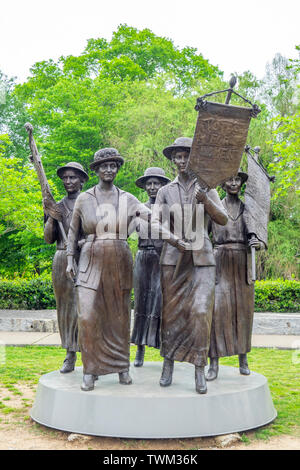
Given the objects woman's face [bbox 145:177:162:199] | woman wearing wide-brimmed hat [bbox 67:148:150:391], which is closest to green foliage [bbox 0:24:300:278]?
woman's face [bbox 145:177:162:199]

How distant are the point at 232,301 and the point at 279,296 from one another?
9.17m

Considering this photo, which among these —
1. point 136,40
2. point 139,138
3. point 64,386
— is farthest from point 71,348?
point 136,40

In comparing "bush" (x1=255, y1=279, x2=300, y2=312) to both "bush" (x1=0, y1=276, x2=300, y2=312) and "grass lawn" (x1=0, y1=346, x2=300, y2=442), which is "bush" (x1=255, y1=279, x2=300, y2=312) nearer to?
"bush" (x1=0, y1=276, x2=300, y2=312)

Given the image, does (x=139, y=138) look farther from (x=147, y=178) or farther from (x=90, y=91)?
(x=147, y=178)

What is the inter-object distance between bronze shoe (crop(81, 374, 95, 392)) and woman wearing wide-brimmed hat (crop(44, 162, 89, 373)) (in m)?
1.05

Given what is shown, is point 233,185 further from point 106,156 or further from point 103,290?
point 103,290

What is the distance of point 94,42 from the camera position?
29.4 m

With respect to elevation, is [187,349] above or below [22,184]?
below

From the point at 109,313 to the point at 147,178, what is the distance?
7.69ft

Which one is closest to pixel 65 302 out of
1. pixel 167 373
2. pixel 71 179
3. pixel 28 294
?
pixel 71 179

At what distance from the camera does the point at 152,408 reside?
5.03m

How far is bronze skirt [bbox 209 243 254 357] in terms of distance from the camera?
6.36 m

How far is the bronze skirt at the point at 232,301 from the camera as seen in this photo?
636 centimetres

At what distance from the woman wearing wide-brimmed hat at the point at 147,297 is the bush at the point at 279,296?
8760 millimetres
